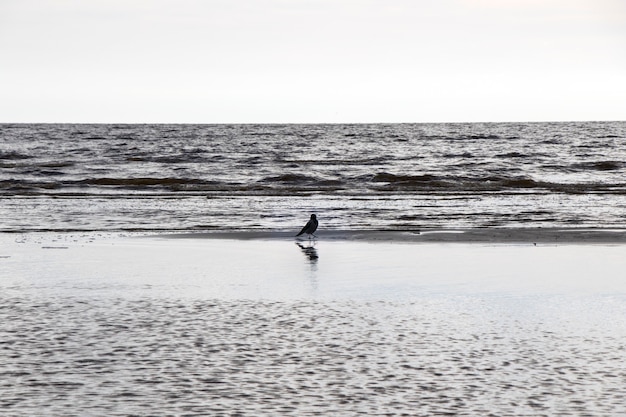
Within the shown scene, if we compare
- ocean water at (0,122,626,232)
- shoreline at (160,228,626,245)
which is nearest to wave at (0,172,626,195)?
ocean water at (0,122,626,232)

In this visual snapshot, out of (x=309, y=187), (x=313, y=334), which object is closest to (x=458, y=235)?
(x=313, y=334)

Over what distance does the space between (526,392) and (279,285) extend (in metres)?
4.65

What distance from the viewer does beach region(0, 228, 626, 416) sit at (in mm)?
5617

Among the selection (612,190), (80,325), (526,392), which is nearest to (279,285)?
(80,325)

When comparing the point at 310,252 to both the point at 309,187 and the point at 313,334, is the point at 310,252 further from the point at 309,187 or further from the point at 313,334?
the point at 309,187

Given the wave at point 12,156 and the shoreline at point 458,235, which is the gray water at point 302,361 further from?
the wave at point 12,156

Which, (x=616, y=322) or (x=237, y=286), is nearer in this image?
(x=616, y=322)

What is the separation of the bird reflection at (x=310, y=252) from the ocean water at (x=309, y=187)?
12.5 feet

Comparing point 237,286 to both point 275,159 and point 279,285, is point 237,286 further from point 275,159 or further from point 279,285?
point 275,159

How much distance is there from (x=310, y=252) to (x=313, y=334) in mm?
6376

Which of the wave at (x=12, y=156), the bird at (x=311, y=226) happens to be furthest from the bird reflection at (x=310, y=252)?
the wave at (x=12, y=156)

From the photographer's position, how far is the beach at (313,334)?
18.4 feet

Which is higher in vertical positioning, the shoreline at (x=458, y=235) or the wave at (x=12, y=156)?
the wave at (x=12, y=156)

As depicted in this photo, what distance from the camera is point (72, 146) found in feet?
222
